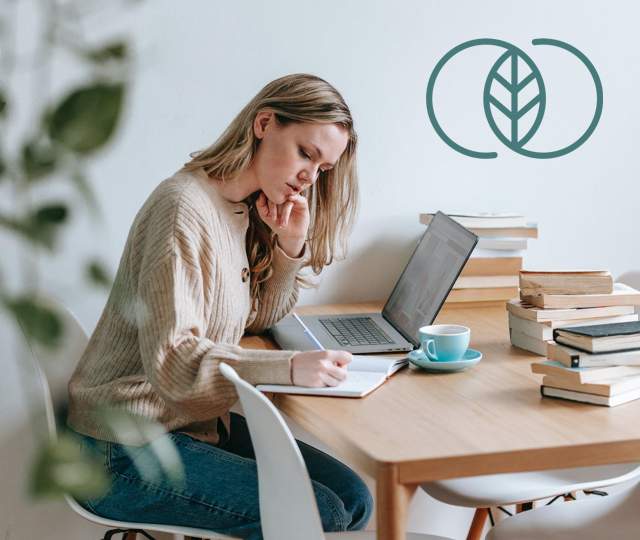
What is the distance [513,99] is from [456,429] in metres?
1.36

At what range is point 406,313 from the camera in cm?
191

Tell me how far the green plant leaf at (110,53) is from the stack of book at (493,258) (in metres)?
1.97

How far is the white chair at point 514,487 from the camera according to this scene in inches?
69.7

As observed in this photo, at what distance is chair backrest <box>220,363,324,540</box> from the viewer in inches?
44.4

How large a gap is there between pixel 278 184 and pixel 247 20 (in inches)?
23.2

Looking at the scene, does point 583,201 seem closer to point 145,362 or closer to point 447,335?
point 447,335

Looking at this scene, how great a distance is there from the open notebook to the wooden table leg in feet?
0.97

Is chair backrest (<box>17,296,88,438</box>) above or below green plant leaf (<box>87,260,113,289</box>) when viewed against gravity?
below

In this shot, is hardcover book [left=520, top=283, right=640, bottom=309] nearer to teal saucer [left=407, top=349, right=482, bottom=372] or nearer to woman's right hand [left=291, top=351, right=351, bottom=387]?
teal saucer [left=407, top=349, right=482, bottom=372]

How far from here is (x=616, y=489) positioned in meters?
2.56

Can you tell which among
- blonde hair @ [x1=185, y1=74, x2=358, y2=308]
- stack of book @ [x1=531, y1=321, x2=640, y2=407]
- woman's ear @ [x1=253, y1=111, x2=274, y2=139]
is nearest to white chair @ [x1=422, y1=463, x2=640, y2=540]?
stack of book @ [x1=531, y1=321, x2=640, y2=407]

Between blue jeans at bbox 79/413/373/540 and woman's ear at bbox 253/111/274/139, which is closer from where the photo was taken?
blue jeans at bbox 79/413/373/540

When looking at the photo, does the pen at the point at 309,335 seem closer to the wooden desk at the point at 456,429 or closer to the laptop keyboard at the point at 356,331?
the laptop keyboard at the point at 356,331

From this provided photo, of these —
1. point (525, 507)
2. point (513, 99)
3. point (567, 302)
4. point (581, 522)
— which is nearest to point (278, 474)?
point (581, 522)
